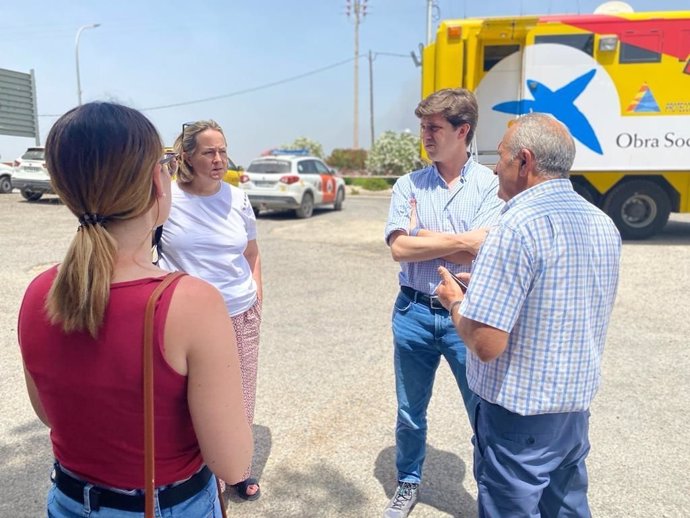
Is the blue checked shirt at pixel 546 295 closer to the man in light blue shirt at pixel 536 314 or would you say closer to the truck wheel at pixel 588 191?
the man in light blue shirt at pixel 536 314

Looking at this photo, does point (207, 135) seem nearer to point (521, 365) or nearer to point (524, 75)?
point (521, 365)

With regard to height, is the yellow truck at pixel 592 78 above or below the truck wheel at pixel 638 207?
above

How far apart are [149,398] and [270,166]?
12630 mm

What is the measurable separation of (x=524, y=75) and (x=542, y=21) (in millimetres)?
927

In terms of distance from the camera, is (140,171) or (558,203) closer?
(140,171)

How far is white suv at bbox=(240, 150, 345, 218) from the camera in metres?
13.1

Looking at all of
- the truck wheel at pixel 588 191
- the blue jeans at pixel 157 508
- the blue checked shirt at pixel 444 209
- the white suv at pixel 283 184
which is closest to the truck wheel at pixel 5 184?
the white suv at pixel 283 184

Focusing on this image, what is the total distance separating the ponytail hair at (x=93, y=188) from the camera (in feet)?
3.74

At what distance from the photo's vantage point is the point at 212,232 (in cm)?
271

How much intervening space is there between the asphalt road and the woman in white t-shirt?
0.46 m

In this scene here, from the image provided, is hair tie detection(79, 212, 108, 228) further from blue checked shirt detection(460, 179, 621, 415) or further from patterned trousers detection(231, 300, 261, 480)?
patterned trousers detection(231, 300, 261, 480)

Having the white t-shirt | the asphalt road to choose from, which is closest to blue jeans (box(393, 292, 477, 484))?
the asphalt road

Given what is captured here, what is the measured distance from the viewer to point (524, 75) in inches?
367

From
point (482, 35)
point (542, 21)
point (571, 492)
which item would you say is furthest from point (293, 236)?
point (571, 492)
